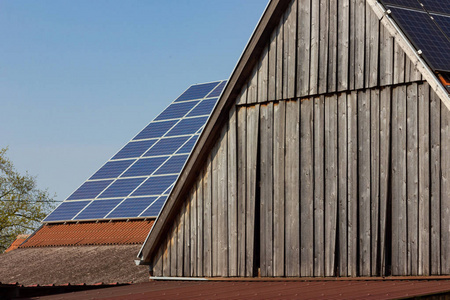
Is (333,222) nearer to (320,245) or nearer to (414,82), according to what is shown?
(320,245)

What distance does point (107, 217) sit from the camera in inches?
1076

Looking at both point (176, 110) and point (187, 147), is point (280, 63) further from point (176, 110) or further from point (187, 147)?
point (176, 110)

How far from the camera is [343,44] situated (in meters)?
18.1

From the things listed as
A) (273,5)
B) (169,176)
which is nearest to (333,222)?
(273,5)

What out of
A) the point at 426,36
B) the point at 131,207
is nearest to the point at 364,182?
the point at 426,36

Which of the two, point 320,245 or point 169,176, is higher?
point 169,176

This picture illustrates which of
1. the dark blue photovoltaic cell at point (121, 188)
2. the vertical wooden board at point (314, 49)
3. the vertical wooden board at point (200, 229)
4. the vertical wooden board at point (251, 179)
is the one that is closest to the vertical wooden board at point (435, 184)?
the vertical wooden board at point (314, 49)

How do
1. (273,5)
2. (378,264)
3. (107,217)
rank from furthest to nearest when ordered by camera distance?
(107,217), (273,5), (378,264)

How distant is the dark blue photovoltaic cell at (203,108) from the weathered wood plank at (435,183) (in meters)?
15.6

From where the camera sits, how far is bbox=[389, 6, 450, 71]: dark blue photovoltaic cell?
Result: 53.9ft

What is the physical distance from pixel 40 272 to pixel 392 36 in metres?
14.2

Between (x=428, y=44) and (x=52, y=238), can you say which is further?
(x=52, y=238)

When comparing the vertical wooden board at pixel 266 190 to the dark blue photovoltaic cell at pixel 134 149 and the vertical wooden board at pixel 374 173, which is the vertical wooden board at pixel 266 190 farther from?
the dark blue photovoltaic cell at pixel 134 149

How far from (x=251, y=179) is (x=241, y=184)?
12.9 inches
